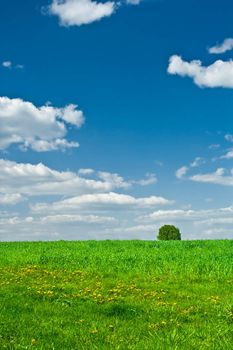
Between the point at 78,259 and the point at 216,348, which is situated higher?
the point at 78,259

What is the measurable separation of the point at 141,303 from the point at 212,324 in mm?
3343

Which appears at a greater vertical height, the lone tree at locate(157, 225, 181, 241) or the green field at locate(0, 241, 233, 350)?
the lone tree at locate(157, 225, 181, 241)

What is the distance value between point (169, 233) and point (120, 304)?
41.3 m

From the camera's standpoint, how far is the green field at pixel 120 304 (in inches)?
456

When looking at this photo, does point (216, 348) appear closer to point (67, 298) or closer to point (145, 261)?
point (67, 298)

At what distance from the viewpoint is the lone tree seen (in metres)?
56.0

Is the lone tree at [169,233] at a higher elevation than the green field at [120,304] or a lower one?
higher

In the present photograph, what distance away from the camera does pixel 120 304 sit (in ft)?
49.8

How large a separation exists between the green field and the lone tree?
27164 mm

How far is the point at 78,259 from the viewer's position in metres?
30.0

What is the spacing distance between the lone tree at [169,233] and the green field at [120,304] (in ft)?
89.1

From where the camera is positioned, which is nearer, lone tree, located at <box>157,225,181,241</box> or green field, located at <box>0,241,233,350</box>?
green field, located at <box>0,241,233,350</box>

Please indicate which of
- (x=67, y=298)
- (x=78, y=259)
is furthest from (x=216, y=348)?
(x=78, y=259)

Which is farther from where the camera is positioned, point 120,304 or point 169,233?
point 169,233
